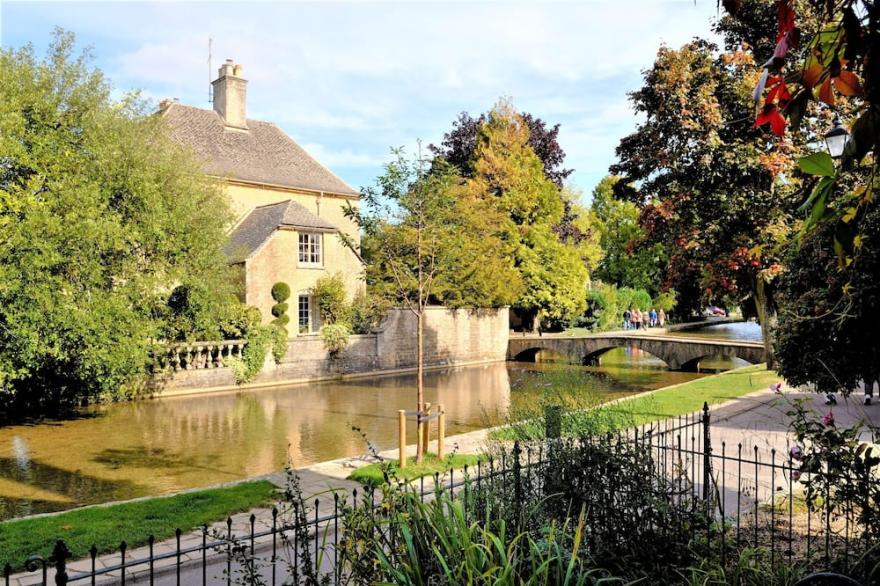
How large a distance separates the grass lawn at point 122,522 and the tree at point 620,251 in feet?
149

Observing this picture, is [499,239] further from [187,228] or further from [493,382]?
[187,228]

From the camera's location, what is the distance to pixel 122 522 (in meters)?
8.27

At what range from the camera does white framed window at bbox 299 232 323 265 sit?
31328 millimetres

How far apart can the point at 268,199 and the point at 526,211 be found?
1472 cm

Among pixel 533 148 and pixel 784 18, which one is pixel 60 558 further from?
pixel 533 148

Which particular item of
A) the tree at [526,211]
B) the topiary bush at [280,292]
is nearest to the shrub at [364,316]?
the topiary bush at [280,292]

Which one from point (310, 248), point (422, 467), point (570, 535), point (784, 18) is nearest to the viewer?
point (784, 18)

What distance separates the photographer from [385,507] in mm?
4766

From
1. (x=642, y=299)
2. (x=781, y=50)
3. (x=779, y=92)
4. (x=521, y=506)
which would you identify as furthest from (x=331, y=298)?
(x=781, y=50)

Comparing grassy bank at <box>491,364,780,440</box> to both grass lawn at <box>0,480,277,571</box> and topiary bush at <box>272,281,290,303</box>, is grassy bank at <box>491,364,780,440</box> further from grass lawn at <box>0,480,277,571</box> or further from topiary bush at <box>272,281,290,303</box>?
topiary bush at <box>272,281,290,303</box>

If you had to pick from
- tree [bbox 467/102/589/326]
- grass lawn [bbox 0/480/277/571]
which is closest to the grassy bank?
grass lawn [bbox 0/480/277/571]

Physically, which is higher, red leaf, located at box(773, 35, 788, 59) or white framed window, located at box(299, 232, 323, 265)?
white framed window, located at box(299, 232, 323, 265)

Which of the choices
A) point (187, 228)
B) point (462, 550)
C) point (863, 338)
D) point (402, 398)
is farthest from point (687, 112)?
point (462, 550)

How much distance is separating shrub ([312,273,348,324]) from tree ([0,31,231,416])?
782cm
